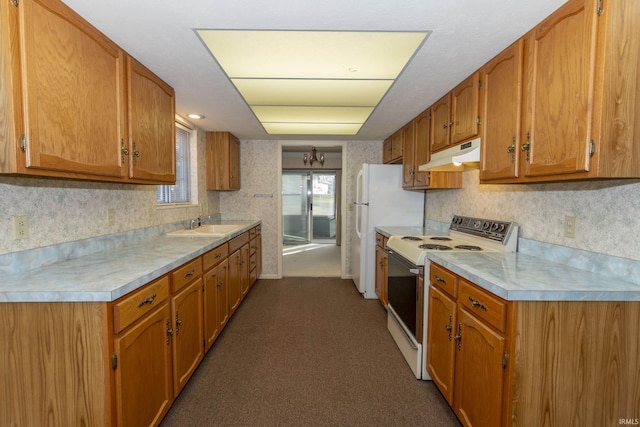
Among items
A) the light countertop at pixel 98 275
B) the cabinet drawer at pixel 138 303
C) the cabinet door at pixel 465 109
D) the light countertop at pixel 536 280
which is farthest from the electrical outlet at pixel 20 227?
the cabinet door at pixel 465 109

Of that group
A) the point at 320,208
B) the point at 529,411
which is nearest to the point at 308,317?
the point at 529,411

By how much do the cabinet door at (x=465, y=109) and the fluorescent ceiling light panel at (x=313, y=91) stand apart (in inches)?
19.5

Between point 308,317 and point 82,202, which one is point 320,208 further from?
point 82,202

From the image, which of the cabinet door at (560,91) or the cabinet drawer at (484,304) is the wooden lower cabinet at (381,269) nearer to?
the cabinet drawer at (484,304)

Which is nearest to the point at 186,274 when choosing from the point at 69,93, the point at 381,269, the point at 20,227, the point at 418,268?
the point at 20,227

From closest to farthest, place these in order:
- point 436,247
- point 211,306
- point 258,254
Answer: point 436,247, point 211,306, point 258,254

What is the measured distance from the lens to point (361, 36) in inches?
62.9

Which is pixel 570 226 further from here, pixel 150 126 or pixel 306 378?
pixel 150 126

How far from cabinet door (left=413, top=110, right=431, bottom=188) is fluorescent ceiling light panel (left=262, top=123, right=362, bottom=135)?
2.44 feet

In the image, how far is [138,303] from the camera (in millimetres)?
1382

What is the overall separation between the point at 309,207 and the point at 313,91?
552 centimetres

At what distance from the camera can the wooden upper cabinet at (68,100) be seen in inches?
44.6

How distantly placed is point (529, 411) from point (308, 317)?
2.16 metres

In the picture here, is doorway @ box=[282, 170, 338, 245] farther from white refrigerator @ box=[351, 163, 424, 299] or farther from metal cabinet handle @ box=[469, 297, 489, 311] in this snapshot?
metal cabinet handle @ box=[469, 297, 489, 311]
